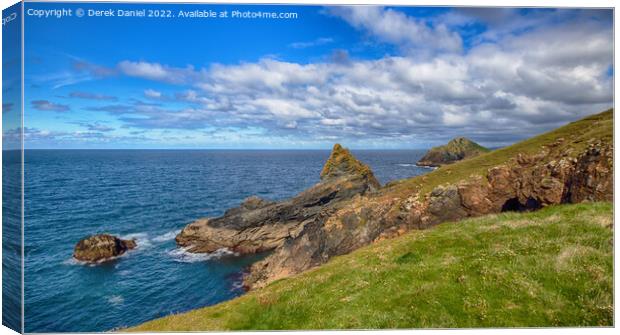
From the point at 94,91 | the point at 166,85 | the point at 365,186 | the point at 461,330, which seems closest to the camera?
the point at 461,330

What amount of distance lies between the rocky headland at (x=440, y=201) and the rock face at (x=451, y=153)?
120872 mm

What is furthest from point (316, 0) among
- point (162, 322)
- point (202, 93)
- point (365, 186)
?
point (365, 186)

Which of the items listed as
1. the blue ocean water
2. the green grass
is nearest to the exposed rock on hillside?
the green grass

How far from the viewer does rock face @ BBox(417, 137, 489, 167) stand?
16776 centimetres

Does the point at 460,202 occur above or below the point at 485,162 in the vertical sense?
below

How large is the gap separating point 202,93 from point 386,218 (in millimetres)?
20194

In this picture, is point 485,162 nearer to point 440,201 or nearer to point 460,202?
point 460,202

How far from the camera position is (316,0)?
17844mm

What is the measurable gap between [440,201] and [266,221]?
128 feet

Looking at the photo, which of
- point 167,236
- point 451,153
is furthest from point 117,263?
point 451,153

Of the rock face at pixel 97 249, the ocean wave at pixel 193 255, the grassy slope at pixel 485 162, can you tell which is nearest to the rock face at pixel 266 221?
the ocean wave at pixel 193 255

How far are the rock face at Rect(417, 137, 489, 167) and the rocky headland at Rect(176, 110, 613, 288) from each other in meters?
121

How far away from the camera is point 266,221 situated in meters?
64.1

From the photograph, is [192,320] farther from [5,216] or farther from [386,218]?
[386,218]
